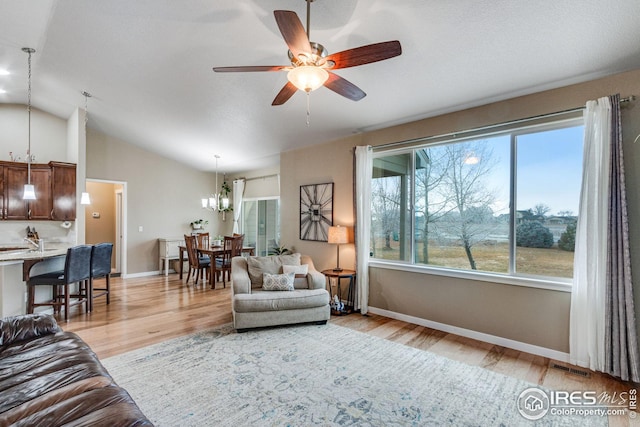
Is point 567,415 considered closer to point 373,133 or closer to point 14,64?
point 373,133

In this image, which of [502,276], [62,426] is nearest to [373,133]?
[502,276]

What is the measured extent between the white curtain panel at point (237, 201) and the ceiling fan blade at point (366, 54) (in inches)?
251

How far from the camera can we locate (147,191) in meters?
7.29

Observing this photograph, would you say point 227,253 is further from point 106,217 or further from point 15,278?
point 106,217

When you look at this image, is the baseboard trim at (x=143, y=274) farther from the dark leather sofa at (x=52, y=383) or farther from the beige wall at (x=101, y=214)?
the dark leather sofa at (x=52, y=383)

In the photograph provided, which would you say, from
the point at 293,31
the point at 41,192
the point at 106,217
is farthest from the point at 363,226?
the point at 106,217

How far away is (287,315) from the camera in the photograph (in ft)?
12.6

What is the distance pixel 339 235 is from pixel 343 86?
2.51 meters

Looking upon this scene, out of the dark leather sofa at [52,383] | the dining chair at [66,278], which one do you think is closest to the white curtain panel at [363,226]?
the dark leather sofa at [52,383]

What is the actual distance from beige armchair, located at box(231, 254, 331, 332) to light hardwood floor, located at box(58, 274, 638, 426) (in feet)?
1.55

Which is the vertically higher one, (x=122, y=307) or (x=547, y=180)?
(x=547, y=180)

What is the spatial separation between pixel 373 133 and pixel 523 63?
6.93 ft

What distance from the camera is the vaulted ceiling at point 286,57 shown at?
2.44 m

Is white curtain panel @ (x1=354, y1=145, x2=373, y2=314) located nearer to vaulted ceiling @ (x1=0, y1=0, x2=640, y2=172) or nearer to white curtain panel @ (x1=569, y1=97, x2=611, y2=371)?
vaulted ceiling @ (x1=0, y1=0, x2=640, y2=172)
